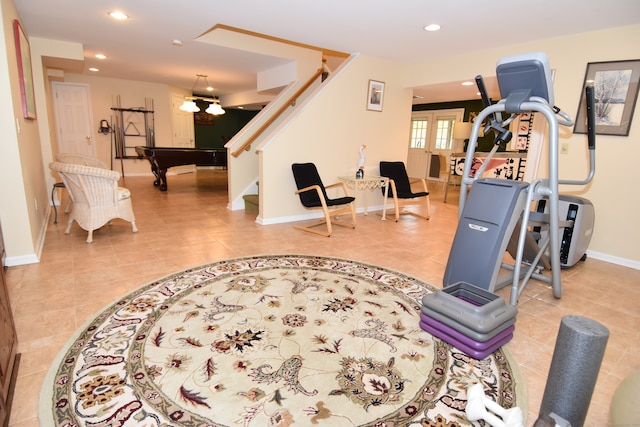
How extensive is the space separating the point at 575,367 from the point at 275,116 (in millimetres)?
4840

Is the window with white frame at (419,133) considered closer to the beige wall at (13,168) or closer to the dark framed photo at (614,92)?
the dark framed photo at (614,92)

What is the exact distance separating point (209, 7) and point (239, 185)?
8.19 ft

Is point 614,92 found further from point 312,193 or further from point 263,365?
point 263,365

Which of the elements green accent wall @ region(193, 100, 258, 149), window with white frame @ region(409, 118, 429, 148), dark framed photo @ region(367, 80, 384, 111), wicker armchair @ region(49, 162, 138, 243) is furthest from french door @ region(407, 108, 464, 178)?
wicker armchair @ region(49, 162, 138, 243)

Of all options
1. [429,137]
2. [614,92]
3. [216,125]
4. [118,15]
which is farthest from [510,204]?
[216,125]

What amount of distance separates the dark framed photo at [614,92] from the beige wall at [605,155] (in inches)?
2.2

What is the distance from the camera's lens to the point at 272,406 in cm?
144

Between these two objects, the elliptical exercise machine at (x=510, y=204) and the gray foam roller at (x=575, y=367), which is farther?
the elliptical exercise machine at (x=510, y=204)

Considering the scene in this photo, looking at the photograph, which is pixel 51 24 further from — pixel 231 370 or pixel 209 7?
→ pixel 231 370

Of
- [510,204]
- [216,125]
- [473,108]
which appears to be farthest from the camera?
[216,125]

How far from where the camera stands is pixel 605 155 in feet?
11.2

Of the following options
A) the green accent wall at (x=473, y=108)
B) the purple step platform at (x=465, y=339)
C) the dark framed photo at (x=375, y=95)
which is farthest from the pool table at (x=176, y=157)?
the green accent wall at (x=473, y=108)

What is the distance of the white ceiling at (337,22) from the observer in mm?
2951

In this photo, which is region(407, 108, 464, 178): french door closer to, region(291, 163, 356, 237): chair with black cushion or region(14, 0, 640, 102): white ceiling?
region(14, 0, 640, 102): white ceiling
